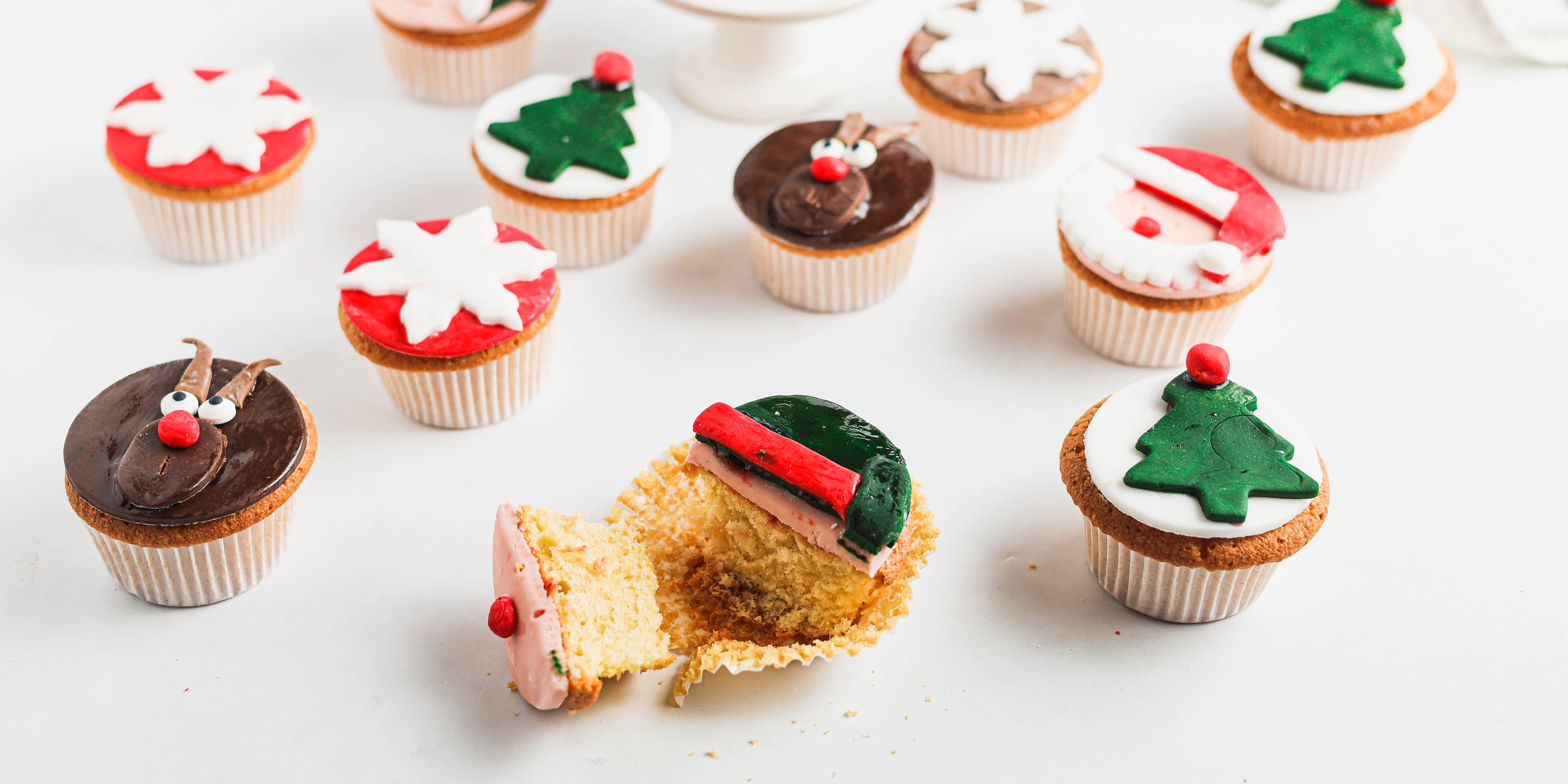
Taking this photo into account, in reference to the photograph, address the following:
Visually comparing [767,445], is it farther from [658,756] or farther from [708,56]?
[708,56]

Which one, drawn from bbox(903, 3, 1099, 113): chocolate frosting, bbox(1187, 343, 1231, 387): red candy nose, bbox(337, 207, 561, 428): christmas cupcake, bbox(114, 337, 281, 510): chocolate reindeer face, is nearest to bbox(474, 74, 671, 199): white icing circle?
bbox(337, 207, 561, 428): christmas cupcake

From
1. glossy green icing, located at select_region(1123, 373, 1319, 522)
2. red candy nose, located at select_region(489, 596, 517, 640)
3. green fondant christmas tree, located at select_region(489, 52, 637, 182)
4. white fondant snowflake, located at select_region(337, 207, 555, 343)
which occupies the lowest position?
red candy nose, located at select_region(489, 596, 517, 640)

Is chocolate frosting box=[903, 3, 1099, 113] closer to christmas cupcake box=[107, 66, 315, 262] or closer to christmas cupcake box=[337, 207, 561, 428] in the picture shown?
christmas cupcake box=[337, 207, 561, 428]

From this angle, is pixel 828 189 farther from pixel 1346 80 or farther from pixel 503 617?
pixel 1346 80

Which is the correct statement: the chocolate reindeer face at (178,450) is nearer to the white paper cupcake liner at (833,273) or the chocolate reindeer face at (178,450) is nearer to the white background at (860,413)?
the white background at (860,413)

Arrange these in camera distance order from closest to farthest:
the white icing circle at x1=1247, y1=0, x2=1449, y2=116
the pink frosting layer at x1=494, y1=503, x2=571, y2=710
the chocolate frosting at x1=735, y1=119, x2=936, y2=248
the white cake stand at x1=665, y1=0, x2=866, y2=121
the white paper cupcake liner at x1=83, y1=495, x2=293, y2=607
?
the pink frosting layer at x1=494, y1=503, x2=571, y2=710 < the white paper cupcake liner at x1=83, y1=495, x2=293, y2=607 < the chocolate frosting at x1=735, y1=119, x2=936, y2=248 < the white icing circle at x1=1247, y1=0, x2=1449, y2=116 < the white cake stand at x1=665, y1=0, x2=866, y2=121
